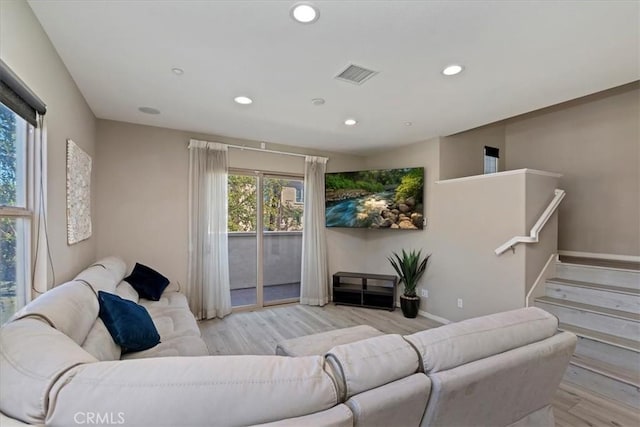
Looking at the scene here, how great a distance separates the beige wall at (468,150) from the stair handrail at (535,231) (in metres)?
1.23

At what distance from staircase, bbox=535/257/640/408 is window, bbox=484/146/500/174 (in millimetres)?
1842

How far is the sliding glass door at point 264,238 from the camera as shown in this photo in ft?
14.6

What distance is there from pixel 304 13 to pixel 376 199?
3.32 meters

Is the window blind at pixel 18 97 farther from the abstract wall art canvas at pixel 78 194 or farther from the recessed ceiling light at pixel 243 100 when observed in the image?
the recessed ceiling light at pixel 243 100

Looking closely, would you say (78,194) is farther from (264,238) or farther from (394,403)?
(394,403)

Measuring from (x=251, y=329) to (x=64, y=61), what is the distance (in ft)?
10.7

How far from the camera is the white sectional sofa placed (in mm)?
814

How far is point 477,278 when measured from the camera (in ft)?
12.0

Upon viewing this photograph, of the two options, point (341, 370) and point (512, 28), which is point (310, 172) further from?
point (341, 370)

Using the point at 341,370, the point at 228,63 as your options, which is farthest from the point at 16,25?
the point at 341,370

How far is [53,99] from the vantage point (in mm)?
2031

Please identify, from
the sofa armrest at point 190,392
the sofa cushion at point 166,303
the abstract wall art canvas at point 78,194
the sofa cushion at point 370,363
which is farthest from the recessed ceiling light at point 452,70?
the sofa cushion at point 166,303

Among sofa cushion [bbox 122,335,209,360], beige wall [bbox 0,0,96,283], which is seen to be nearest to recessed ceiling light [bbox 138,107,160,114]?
beige wall [bbox 0,0,96,283]

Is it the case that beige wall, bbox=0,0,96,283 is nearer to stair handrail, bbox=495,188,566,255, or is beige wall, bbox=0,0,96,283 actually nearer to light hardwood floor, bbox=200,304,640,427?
light hardwood floor, bbox=200,304,640,427
